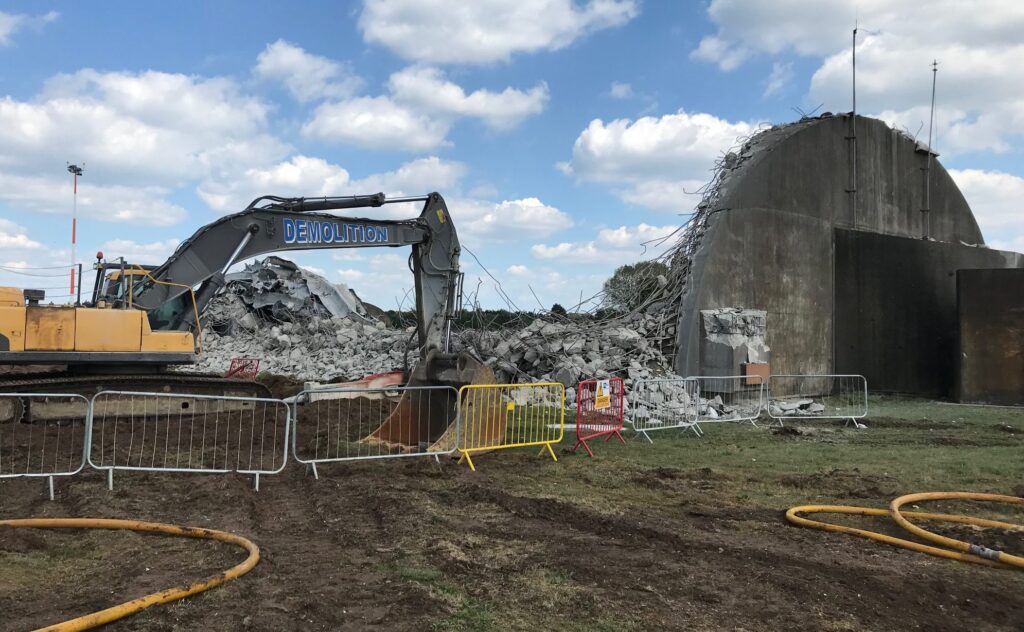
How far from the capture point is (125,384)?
1240cm

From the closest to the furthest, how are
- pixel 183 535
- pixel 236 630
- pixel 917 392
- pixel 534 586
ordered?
pixel 236 630 < pixel 534 586 < pixel 183 535 < pixel 917 392

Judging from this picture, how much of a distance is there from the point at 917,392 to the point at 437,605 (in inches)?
750

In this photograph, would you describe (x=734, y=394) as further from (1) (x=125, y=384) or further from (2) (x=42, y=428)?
(2) (x=42, y=428)

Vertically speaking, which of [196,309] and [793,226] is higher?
[793,226]

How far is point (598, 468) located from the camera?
9305 millimetres

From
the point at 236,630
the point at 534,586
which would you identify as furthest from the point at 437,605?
the point at 236,630

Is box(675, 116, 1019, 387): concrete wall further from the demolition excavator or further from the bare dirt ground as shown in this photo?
the bare dirt ground

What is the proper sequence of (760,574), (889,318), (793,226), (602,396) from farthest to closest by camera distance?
(889,318)
(793,226)
(602,396)
(760,574)

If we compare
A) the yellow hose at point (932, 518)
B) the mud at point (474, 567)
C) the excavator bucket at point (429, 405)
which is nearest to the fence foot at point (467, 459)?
the excavator bucket at point (429, 405)

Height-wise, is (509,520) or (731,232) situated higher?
(731,232)

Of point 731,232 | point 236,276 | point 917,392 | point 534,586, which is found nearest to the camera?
point 534,586

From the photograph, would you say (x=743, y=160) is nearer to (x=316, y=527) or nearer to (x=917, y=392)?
(x=917, y=392)

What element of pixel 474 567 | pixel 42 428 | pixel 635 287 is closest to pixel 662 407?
pixel 635 287

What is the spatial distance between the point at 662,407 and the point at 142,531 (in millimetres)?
9294
